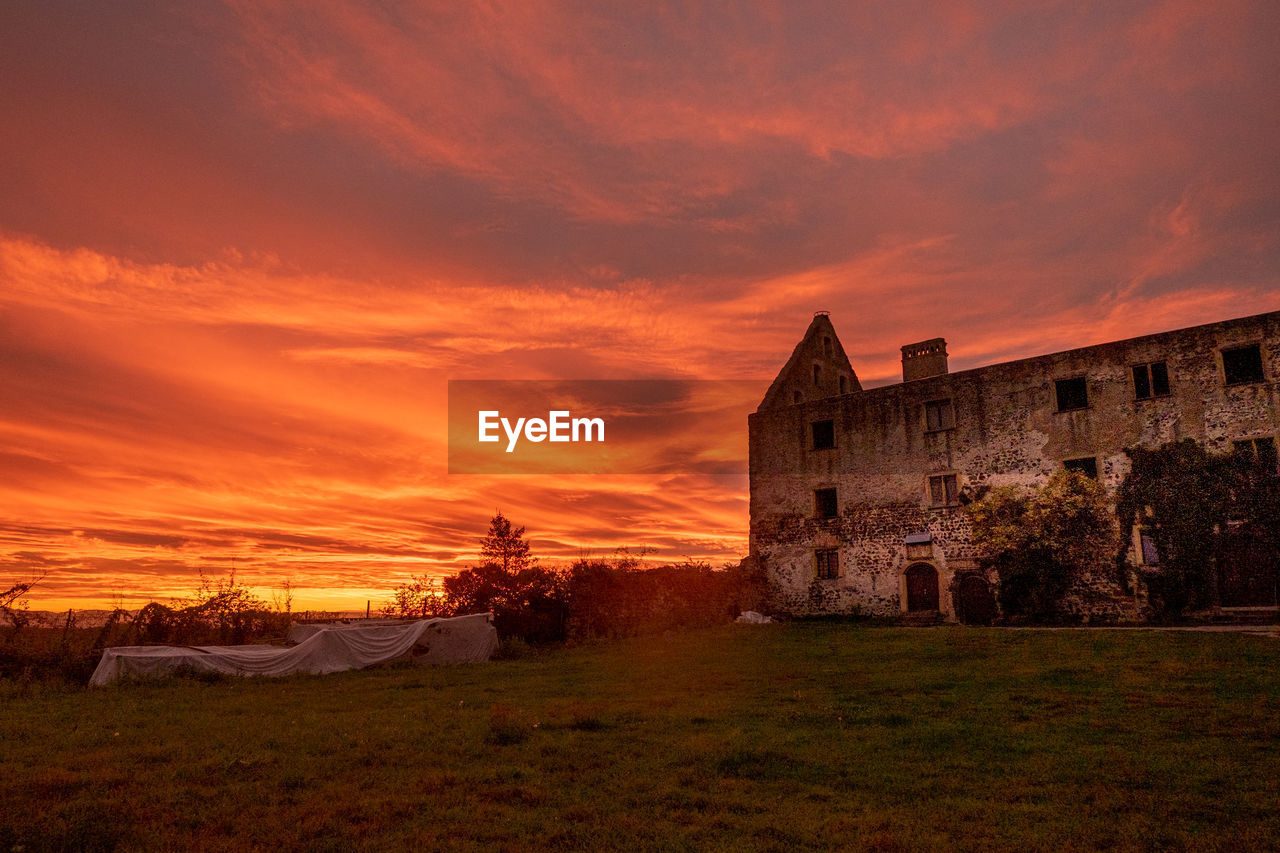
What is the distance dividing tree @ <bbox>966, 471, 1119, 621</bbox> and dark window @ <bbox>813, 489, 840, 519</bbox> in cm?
617

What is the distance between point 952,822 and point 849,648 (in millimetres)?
14180

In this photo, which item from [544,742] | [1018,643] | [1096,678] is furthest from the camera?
[1018,643]

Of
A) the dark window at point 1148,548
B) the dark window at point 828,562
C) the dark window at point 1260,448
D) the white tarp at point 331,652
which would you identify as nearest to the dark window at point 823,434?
the dark window at point 828,562

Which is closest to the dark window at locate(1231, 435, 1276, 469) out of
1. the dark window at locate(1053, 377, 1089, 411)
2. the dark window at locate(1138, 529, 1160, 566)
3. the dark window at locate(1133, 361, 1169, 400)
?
the dark window at locate(1133, 361, 1169, 400)

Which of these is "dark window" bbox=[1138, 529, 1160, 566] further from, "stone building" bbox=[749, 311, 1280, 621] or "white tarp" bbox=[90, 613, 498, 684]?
"white tarp" bbox=[90, 613, 498, 684]

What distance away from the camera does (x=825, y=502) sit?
108 ft

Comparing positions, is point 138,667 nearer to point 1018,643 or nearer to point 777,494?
point 1018,643

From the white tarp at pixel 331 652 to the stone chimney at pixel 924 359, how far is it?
20.8 meters

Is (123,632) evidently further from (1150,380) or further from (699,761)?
(1150,380)

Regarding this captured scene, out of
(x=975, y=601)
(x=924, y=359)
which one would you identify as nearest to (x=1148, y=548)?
(x=975, y=601)

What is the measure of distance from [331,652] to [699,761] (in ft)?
54.9

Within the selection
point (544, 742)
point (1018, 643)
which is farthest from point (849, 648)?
point (544, 742)

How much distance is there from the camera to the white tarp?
1952cm

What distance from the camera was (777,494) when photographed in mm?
34000
